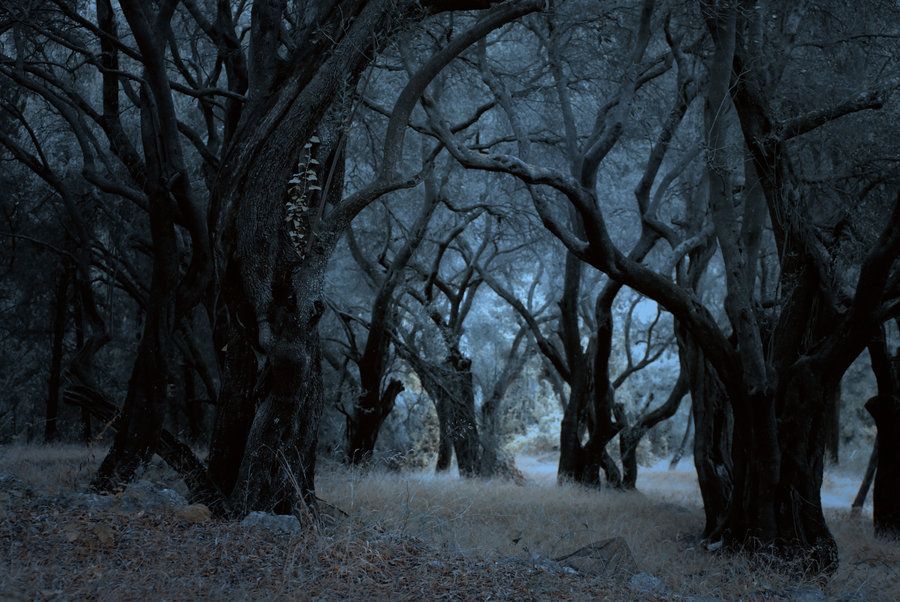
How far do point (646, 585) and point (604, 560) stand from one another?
1.41 feet

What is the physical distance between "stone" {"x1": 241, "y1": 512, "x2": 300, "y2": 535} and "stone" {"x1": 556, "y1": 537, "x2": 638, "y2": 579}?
1.86 meters

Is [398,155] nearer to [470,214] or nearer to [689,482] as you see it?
[470,214]

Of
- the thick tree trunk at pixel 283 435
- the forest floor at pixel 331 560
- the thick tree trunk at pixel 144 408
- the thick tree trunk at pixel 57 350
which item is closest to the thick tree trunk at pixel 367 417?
the thick tree trunk at pixel 57 350

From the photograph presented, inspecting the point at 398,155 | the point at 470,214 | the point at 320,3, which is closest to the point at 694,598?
the point at 398,155

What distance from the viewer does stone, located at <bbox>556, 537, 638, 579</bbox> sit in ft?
18.4

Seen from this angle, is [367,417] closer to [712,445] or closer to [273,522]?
[712,445]

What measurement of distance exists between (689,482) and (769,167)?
12.8 meters

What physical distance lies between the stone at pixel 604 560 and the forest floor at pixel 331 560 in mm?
208

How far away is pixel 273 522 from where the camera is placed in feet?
17.2

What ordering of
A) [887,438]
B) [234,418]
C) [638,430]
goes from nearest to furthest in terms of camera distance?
1. [234,418]
2. [887,438]
3. [638,430]

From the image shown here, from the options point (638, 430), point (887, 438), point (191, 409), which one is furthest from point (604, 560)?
point (191, 409)

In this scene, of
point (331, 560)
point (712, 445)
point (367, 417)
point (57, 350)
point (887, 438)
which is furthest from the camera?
point (57, 350)

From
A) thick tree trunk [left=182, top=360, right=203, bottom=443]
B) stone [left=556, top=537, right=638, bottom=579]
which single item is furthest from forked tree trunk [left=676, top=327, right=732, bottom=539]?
thick tree trunk [left=182, top=360, right=203, bottom=443]

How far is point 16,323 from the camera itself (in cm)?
1569
